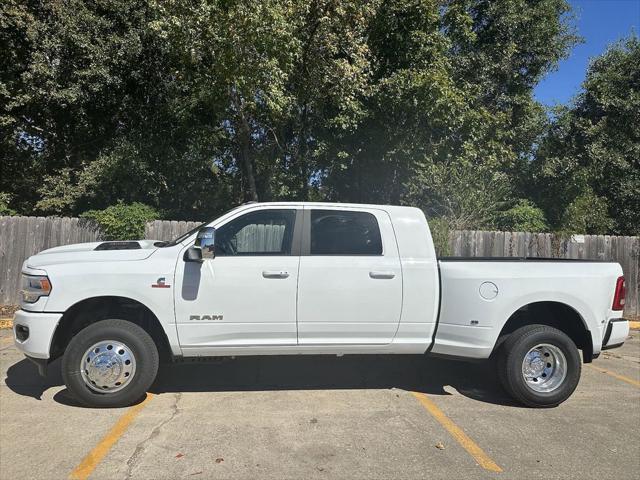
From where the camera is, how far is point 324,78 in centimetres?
1058

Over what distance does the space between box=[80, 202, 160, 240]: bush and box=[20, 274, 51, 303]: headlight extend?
17.6 ft

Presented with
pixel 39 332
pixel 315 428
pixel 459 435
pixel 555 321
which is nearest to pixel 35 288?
pixel 39 332

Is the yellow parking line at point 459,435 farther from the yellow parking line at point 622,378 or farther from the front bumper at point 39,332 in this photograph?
the front bumper at point 39,332

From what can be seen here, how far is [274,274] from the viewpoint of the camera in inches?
198

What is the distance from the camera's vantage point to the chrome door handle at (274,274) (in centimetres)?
502

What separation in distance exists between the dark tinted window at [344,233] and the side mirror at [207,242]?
0.98 m

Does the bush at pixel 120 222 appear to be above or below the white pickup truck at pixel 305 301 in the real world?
above

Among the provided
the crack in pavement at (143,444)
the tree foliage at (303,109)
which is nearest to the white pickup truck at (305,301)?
the crack in pavement at (143,444)

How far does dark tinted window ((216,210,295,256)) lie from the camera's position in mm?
5117

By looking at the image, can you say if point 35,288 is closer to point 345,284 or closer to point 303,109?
point 345,284

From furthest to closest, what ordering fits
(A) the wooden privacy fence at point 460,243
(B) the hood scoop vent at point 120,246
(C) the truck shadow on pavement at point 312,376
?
(A) the wooden privacy fence at point 460,243
(C) the truck shadow on pavement at point 312,376
(B) the hood scoop vent at point 120,246

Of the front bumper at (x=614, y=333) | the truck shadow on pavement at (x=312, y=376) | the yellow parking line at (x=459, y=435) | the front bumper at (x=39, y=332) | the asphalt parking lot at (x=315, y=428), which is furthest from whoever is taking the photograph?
the truck shadow on pavement at (x=312, y=376)

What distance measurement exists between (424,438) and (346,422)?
28.3 inches

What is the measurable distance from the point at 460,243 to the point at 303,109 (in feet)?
15.8
